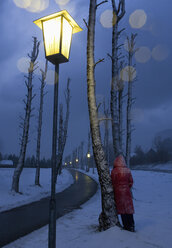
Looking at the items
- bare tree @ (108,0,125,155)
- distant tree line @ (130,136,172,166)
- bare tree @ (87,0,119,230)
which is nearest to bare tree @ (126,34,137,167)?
bare tree @ (108,0,125,155)

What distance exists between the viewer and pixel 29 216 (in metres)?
7.27

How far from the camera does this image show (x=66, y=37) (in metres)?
3.79

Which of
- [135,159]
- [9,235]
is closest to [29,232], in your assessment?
[9,235]

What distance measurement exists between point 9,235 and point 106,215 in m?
2.61

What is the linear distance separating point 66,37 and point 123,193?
361 centimetres

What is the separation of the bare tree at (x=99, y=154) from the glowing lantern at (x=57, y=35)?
6.09ft

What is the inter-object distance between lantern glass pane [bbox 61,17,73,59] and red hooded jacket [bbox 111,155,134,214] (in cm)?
281

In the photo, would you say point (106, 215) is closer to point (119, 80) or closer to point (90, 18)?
point (90, 18)

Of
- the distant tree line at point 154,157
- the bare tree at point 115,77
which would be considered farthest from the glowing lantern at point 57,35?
the distant tree line at point 154,157

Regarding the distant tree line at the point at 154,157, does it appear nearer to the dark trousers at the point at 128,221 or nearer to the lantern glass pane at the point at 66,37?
the dark trousers at the point at 128,221

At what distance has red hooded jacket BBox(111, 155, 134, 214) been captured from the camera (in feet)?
15.1

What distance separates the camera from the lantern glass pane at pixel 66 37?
145 inches

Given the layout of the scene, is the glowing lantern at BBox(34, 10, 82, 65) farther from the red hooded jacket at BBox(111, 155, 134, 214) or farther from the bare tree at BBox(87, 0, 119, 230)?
the red hooded jacket at BBox(111, 155, 134, 214)

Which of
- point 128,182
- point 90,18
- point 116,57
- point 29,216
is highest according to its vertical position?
point 116,57
